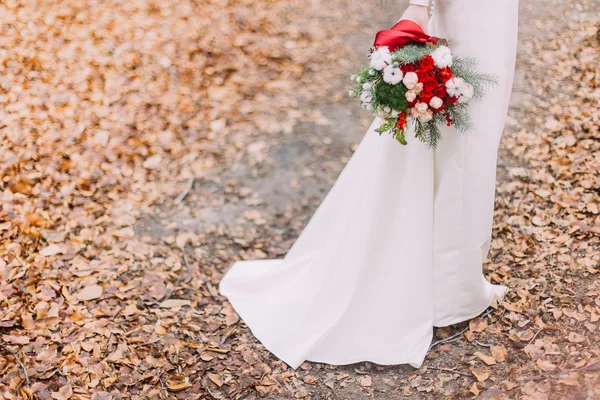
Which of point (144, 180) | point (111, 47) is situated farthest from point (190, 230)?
point (111, 47)

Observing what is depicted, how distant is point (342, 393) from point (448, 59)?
1868mm

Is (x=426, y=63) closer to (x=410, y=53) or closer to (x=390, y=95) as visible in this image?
(x=410, y=53)

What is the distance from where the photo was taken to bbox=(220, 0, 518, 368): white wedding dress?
10.7 feet

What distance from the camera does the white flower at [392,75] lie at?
2768 mm

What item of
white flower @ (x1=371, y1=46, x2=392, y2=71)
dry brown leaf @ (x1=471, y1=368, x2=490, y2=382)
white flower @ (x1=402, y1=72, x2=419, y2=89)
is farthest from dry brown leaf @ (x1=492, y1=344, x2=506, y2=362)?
white flower @ (x1=371, y1=46, x2=392, y2=71)

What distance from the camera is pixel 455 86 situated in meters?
2.81

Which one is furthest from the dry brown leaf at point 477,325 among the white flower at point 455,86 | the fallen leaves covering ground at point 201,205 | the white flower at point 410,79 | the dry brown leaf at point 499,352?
the white flower at point 410,79

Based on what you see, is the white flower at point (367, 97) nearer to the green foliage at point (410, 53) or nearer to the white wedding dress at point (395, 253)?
the green foliage at point (410, 53)

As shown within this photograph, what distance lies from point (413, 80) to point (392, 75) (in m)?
0.10

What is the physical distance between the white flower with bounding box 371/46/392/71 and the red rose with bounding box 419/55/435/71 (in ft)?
0.47

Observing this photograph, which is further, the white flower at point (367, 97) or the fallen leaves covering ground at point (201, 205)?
the fallen leaves covering ground at point (201, 205)

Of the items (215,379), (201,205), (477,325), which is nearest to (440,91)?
(477,325)

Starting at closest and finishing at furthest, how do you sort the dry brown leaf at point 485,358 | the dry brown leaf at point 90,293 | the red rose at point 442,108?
the red rose at point 442,108 < the dry brown leaf at point 485,358 < the dry brown leaf at point 90,293

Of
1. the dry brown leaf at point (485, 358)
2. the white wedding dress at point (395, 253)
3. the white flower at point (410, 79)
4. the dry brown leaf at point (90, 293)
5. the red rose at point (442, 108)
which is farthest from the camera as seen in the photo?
the dry brown leaf at point (90, 293)
